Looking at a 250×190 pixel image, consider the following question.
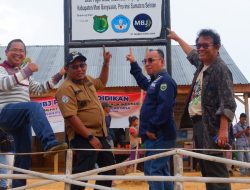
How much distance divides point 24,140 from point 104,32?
81.7 inches

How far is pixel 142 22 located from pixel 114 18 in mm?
374

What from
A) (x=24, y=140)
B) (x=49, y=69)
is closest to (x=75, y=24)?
(x=24, y=140)

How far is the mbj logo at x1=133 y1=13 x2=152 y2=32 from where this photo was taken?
623 cm

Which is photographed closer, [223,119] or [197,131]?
[223,119]

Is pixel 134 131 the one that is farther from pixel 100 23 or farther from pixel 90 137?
pixel 90 137

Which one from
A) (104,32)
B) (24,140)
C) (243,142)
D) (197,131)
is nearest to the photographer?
(197,131)

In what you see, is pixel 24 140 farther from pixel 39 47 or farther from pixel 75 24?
pixel 39 47

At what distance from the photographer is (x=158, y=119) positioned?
480 centimetres

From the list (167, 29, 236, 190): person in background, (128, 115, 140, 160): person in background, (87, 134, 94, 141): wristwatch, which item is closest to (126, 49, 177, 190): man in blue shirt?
(167, 29, 236, 190): person in background

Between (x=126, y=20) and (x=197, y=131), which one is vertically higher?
(x=126, y=20)

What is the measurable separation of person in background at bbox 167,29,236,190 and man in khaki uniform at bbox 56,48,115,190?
958mm

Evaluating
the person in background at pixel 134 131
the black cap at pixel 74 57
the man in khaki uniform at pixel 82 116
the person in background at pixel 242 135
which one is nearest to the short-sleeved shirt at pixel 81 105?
the man in khaki uniform at pixel 82 116

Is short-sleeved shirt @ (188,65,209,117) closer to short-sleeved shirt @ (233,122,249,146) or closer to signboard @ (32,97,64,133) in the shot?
short-sleeved shirt @ (233,122,249,146)

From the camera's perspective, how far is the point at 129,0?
634 centimetres
